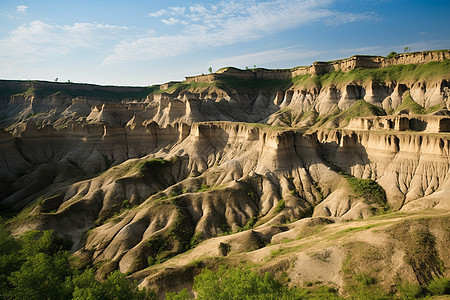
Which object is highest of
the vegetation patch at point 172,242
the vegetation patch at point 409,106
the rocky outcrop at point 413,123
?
the vegetation patch at point 409,106

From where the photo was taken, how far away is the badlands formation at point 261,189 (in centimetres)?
2978

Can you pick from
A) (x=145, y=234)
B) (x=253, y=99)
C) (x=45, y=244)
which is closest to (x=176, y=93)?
(x=253, y=99)

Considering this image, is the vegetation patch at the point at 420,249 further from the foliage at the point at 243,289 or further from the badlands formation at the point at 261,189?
the foliage at the point at 243,289

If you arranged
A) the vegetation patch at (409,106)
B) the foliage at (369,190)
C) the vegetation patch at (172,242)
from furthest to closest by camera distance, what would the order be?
the vegetation patch at (409,106), the foliage at (369,190), the vegetation patch at (172,242)

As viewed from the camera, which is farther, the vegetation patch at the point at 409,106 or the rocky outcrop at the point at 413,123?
the vegetation patch at the point at 409,106

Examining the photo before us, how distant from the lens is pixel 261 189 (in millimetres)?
60406

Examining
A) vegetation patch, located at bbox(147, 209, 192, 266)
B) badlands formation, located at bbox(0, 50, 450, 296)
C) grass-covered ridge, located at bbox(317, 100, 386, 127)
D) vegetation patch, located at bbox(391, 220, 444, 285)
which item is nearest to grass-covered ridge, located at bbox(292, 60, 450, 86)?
badlands formation, located at bbox(0, 50, 450, 296)

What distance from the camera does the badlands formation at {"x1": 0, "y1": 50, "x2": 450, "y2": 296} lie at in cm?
2978

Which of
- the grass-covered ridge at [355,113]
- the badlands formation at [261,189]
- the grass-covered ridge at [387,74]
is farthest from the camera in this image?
the grass-covered ridge at [387,74]

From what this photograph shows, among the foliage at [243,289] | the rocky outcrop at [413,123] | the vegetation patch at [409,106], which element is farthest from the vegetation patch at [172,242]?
the vegetation patch at [409,106]

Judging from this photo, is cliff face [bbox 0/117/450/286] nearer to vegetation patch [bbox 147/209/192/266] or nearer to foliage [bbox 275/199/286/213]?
vegetation patch [bbox 147/209/192/266]

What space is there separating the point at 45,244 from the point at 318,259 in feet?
112

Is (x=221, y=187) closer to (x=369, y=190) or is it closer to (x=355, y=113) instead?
(x=369, y=190)

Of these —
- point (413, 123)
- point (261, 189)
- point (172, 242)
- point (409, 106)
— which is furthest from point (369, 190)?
point (409, 106)
